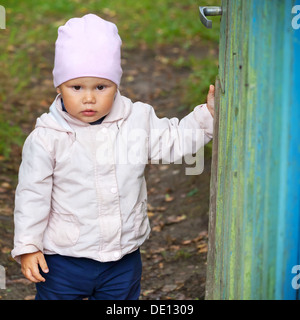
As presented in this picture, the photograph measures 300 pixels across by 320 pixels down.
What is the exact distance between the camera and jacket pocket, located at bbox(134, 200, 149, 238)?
3314mm

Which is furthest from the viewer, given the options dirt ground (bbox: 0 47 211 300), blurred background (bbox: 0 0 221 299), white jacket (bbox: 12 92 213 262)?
blurred background (bbox: 0 0 221 299)

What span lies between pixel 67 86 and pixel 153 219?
2.75 meters

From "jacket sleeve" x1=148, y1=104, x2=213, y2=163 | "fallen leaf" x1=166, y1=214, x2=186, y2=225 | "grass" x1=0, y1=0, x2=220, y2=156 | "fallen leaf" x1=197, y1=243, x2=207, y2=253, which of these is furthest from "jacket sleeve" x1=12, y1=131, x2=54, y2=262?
"grass" x1=0, y1=0, x2=220, y2=156

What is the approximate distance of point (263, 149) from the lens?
96.3 inches

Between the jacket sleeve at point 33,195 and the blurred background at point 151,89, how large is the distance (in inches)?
54.0

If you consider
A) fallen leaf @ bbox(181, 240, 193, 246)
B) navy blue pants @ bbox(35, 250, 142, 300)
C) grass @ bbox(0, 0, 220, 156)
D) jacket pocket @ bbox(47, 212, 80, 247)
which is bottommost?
navy blue pants @ bbox(35, 250, 142, 300)

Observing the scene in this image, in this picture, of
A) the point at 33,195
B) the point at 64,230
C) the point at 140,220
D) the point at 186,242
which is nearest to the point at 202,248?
the point at 186,242

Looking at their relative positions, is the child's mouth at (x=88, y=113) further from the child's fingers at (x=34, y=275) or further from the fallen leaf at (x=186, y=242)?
the fallen leaf at (x=186, y=242)

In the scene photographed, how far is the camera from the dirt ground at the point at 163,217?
15.2 ft

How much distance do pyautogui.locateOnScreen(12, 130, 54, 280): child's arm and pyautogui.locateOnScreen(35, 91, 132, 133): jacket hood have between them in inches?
2.5

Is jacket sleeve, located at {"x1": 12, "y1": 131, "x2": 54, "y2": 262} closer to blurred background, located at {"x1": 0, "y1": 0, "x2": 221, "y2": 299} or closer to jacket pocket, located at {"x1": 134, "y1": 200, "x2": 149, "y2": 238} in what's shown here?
jacket pocket, located at {"x1": 134, "y1": 200, "x2": 149, "y2": 238}

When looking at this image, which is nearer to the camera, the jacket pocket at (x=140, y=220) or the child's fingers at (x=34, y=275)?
the child's fingers at (x=34, y=275)

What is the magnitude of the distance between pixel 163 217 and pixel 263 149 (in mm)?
3347

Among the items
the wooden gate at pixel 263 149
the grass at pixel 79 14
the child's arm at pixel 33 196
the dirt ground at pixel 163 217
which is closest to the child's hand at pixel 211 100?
the wooden gate at pixel 263 149
